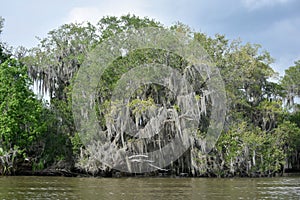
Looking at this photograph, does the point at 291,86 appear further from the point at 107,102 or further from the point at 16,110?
the point at 16,110

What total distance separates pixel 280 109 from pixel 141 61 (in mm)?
9332

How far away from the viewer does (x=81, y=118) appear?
86.2ft

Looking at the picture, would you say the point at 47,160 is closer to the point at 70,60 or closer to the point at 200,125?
the point at 70,60

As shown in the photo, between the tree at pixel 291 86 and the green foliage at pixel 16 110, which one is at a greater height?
the tree at pixel 291 86

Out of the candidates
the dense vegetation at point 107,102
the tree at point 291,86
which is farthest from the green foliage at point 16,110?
the tree at point 291,86

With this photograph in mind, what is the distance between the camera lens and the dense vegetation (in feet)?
79.2

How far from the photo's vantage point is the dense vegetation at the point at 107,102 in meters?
24.1

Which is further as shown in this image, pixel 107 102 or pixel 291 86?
pixel 291 86

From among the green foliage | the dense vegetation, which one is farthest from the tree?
the green foliage

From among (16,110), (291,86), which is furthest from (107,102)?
(291,86)

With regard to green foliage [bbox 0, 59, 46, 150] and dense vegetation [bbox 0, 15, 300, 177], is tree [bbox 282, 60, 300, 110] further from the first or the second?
green foliage [bbox 0, 59, 46, 150]

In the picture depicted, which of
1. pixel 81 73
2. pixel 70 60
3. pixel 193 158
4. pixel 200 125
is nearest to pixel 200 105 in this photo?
pixel 200 125

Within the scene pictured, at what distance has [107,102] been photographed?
83.8 feet

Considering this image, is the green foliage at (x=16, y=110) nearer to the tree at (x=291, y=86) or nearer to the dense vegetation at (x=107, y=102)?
the dense vegetation at (x=107, y=102)
